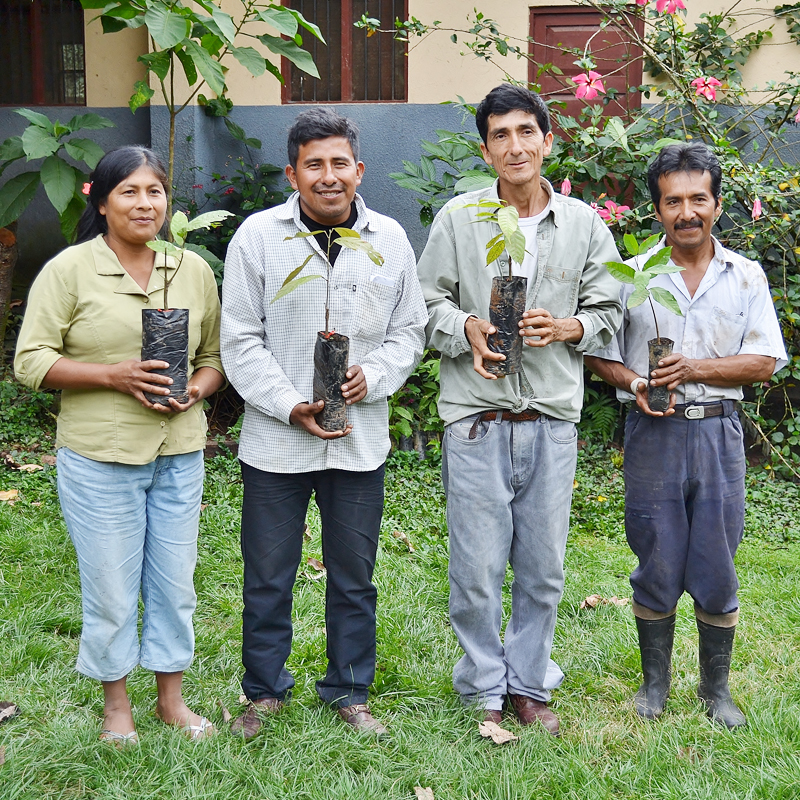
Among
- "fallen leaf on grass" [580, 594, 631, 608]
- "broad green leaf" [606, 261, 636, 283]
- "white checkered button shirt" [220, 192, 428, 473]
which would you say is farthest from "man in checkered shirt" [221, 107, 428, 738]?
"fallen leaf on grass" [580, 594, 631, 608]

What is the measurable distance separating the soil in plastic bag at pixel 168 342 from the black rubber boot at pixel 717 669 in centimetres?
193

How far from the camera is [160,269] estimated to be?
2791 millimetres

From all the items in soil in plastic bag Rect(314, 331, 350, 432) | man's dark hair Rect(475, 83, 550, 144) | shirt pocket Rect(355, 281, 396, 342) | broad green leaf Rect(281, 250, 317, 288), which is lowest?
soil in plastic bag Rect(314, 331, 350, 432)

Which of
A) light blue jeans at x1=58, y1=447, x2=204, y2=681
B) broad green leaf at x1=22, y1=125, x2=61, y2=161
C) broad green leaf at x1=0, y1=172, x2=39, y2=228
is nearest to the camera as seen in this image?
light blue jeans at x1=58, y1=447, x2=204, y2=681

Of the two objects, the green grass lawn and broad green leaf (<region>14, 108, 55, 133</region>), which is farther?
broad green leaf (<region>14, 108, 55, 133</region>)

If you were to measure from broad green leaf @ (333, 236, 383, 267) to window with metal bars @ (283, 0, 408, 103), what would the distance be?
4.66 metres

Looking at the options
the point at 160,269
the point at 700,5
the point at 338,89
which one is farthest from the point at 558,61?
the point at 160,269

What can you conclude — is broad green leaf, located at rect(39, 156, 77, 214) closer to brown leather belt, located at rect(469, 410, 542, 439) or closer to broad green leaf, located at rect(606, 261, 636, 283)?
brown leather belt, located at rect(469, 410, 542, 439)

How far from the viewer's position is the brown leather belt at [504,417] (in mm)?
2895

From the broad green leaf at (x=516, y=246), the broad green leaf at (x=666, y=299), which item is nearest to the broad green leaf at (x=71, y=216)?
the broad green leaf at (x=516, y=246)

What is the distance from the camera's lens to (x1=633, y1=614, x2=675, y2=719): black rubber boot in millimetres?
3098

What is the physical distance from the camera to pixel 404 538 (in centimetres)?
470

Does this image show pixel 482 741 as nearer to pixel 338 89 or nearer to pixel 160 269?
pixel 160 269

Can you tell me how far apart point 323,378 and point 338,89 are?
16.4 ft
